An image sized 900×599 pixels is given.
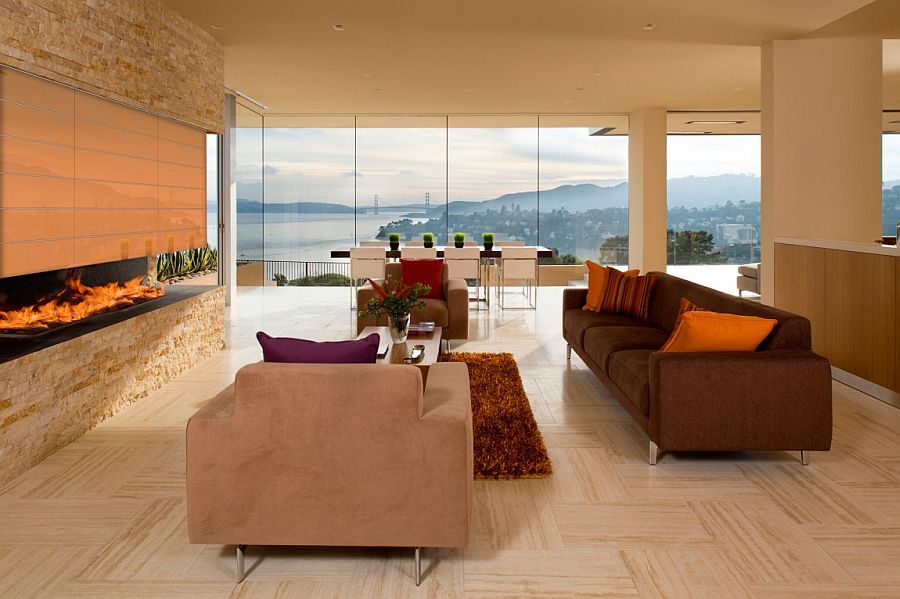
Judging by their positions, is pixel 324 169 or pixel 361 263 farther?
pixel 324 169

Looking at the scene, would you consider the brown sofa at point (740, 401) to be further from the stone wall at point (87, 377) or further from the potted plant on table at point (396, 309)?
the stone wall at point (87, 377)

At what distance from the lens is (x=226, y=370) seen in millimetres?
6379

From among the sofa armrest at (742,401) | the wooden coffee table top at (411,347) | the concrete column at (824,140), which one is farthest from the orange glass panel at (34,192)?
the concrete column at (824,140)

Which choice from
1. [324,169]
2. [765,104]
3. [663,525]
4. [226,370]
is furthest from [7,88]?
[324,169]

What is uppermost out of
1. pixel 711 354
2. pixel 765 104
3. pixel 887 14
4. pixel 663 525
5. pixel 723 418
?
pixel 887 14

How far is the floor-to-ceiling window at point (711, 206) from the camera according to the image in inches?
516

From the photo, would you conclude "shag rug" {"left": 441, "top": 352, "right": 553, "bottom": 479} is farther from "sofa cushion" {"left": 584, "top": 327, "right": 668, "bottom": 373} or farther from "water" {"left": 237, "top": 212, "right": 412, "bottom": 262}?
"water" {"left": 237, "top": 212, "right": 412, "bottom": 262}

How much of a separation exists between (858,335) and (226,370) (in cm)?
482

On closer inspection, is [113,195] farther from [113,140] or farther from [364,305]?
[364,305]

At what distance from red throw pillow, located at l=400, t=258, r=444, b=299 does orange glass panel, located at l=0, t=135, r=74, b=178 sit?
3927mm

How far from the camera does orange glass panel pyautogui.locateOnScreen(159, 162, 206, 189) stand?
20.0ft

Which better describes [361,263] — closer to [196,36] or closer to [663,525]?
[196,36]

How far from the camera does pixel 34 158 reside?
4.21 metres

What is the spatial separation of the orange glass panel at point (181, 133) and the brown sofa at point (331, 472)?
392cm
